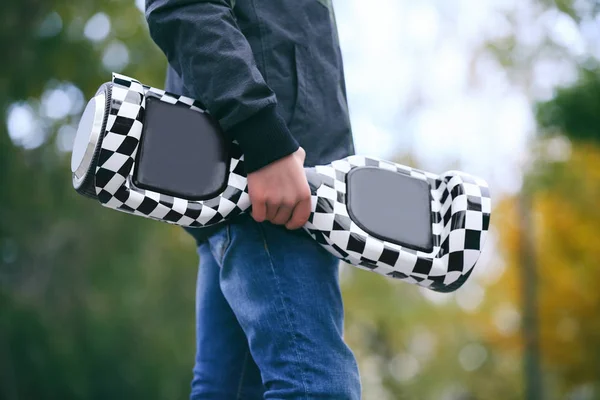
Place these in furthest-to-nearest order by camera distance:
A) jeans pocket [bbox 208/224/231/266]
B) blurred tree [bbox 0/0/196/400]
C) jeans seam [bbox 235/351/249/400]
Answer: blurred tree [bbox 0/0/196/400] → jeans seam [bbox 235/351/249/400] → jeans pocket [bbox 208/224/231/266]

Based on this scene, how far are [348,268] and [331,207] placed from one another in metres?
8.71

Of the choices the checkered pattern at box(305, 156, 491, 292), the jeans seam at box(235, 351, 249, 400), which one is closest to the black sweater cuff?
the checkered pattern at box(305, 156, 491, 292)

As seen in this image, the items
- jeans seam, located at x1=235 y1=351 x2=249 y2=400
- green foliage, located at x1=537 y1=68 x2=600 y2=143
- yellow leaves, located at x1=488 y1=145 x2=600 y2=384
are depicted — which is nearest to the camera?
jeans seam, located at x1=235 y1=351 x2=249 y2=400

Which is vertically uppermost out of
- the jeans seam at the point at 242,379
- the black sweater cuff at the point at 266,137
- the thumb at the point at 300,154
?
the black sweater cuff at the point at 266,137

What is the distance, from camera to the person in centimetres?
108

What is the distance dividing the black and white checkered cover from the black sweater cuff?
0.07 m

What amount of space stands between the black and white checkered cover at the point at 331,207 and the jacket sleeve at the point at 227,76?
0.07 metres

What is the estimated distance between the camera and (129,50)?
6.28 m

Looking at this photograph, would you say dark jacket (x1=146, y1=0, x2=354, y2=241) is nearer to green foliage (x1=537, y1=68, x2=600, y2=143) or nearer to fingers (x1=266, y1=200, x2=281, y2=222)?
fingers (x1=266, y1=200, x2=281, y2=222)

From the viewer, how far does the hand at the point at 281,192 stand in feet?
3.63

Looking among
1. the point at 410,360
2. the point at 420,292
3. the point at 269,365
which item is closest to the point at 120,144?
the point at 269,365

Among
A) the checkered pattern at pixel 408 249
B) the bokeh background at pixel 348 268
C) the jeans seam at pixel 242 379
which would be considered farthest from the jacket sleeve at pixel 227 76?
the bokeh background at pixel 348 268

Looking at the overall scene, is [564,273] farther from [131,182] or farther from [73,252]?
[131,182]

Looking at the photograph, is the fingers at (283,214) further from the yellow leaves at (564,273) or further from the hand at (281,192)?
the yellow leaves at (564,273)
